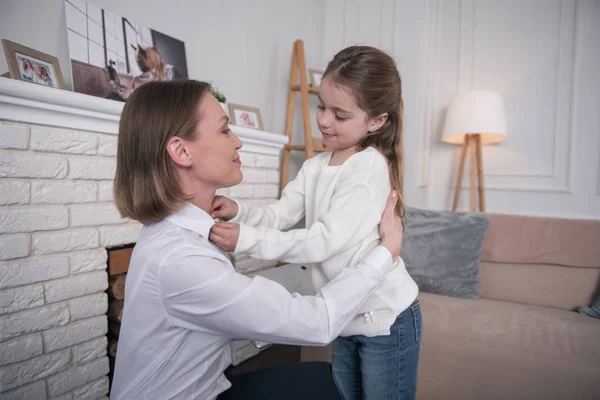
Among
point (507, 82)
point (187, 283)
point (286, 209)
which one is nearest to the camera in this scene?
point (187, 283)

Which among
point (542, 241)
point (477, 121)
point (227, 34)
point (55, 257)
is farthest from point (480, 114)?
point (55, 257)

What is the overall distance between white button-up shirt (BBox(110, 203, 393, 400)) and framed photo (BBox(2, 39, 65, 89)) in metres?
0.96

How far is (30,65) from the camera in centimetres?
140

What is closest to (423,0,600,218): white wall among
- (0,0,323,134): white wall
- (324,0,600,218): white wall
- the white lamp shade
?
(324,0,600,218): white wall

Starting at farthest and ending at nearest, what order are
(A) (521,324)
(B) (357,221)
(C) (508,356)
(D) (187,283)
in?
(A) (521,324)
(C) (508,356)
(B) (357,221)
(D) (187,283)

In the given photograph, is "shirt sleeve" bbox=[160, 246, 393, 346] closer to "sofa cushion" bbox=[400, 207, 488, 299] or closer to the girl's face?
the girl's face

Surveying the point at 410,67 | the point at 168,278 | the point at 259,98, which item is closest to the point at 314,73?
the point at 259,98

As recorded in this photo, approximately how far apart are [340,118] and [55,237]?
1.09 meters

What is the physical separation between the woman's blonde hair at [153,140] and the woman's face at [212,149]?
0.02 meters

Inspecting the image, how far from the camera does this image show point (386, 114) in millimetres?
1163

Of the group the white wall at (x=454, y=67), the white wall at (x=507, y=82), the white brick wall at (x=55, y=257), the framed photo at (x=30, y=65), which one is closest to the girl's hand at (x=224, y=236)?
the white brick wall at (x=55, y=257)

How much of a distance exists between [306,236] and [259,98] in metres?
2.21

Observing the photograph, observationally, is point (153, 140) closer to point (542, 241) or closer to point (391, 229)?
point (391, 229)

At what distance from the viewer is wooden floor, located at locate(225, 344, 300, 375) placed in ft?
7.45
